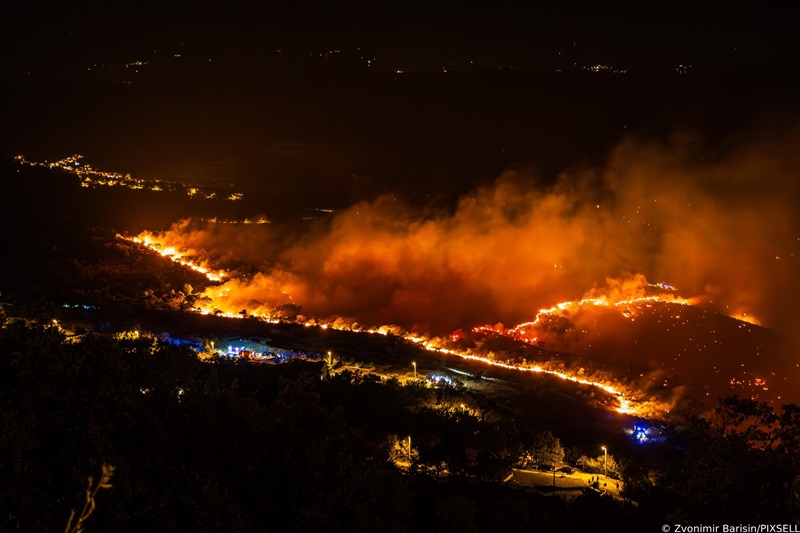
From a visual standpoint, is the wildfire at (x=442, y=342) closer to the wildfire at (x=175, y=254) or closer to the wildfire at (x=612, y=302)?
the wildfire at (x=175, y=254)

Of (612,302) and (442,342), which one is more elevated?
(612,302)

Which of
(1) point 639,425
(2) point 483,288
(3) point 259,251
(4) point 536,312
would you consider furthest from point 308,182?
(1) point 639,425

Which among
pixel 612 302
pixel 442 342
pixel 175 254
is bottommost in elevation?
pixel 442 342

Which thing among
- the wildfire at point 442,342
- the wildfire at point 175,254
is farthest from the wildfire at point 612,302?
the wildfire at point 175,254

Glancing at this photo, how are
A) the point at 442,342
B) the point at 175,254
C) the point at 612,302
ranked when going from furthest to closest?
the point at 175,254 < the point at 612,302 < the point at 442,342

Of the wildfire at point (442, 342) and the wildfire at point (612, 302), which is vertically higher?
the wildfire at point (612, 302)

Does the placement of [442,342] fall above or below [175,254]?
below

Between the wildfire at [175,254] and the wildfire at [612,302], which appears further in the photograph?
the wildfire at [175,254]

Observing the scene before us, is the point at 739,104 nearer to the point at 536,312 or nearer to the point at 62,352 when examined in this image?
the point at 536,312

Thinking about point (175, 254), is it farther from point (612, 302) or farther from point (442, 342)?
point (612, 302)

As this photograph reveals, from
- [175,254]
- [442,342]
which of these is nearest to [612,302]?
[442,342]

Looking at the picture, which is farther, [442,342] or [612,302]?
[612,302]

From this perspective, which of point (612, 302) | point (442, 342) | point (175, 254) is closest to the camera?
point (442, 342)
